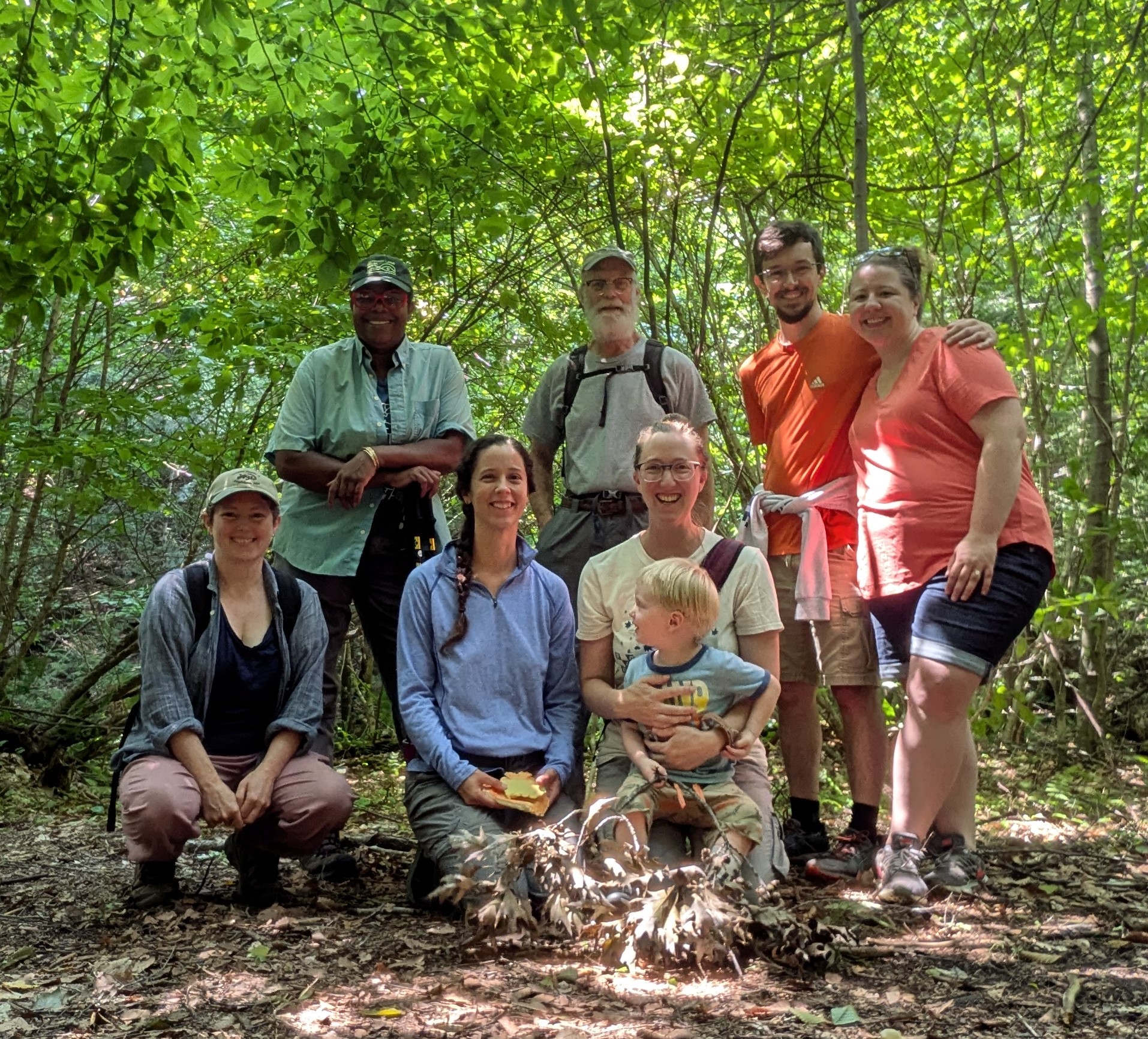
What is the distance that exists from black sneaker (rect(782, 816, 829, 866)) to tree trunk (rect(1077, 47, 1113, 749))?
2630 mm

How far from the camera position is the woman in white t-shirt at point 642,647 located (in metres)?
3.29

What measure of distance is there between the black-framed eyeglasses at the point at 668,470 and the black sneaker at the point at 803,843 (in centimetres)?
137

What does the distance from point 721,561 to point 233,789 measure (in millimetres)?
1795

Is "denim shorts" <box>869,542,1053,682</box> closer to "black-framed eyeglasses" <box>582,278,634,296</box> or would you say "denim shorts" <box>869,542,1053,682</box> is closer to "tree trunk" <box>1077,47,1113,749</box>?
"black-framed eyeglasses" <box>582,278,634,296</box>

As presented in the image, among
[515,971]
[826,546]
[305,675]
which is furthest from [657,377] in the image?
[515,971]

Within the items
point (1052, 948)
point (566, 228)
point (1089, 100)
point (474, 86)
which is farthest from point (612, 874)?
point (1089, 100)

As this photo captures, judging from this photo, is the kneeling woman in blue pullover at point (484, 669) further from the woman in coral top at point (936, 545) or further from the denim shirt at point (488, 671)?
the woman in coral top at point (936, 545)

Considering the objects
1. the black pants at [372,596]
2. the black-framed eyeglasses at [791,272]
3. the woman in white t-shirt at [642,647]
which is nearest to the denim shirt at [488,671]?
the woman in white t-shirt at [642,647]

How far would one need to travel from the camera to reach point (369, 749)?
7922 mm

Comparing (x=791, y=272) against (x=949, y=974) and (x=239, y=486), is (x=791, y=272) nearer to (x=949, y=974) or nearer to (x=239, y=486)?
(x=239, y=486)

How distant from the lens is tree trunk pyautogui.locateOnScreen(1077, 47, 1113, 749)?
235 inches

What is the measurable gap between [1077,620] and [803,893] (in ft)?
10.3

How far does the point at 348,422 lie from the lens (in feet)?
13.5

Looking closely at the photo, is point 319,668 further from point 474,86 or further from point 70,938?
point 474,86
